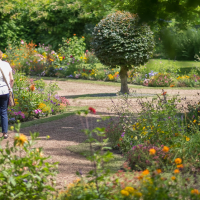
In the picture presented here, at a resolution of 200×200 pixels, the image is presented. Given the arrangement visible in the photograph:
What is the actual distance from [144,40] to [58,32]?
11284mm

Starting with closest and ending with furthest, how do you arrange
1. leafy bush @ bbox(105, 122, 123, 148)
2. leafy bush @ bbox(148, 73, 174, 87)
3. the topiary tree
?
leafy bush @ bbox(105, 122, 123, 148) < the topiary tree < leafy bush @ bbox(148, 73, 174, 87)

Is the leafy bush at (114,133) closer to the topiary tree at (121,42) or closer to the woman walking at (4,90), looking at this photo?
the woman walking at (4,90)

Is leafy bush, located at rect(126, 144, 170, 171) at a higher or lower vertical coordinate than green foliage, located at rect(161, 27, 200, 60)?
lower

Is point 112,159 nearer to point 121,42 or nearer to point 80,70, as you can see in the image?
point 121,42

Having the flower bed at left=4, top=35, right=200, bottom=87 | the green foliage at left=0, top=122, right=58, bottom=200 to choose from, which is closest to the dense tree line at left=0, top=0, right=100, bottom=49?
the flower bed at left=4, top=35, right=200, bottom=87

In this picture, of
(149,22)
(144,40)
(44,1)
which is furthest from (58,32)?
(149,22)

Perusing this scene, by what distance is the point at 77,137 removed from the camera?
5.54 meters

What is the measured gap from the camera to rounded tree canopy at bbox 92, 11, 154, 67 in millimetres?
9430

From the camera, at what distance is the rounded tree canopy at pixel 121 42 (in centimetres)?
943

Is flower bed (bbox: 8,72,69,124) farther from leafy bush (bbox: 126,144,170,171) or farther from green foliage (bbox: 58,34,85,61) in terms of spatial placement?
green foliage (bbox: 58,34,85,61)

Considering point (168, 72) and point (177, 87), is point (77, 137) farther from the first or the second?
point (168, 72)

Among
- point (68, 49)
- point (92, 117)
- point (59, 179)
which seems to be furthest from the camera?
point (68, 49)

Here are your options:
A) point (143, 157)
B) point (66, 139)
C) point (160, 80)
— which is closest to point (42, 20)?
point (160, 80)

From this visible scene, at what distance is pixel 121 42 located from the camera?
934 centimetres
